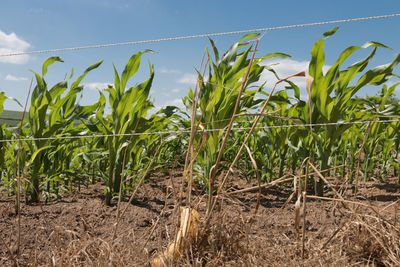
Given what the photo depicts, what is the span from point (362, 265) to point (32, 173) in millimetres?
1784

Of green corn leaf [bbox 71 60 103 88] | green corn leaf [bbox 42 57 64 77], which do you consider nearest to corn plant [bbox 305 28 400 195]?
green corn leaf [bbox 71 60 103 88]

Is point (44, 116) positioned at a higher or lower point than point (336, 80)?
lower

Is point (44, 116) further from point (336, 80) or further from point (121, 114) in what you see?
point (336, 80)

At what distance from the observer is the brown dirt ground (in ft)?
3.56

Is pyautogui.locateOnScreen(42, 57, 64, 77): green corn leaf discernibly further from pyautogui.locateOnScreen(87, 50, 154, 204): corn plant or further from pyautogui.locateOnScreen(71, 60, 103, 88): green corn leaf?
pyautogui.locateOnScreen(87, 50, 154, 204): corn plant

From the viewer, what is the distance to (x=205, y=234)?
1.10 metres

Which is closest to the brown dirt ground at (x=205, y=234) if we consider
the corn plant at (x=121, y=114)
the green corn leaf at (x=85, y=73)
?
the corn plant at (x=121, y=114)

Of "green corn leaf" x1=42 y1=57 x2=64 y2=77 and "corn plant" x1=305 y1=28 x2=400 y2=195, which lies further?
"green corn leaf" x1=42 y1=57 x2=64 y2=77

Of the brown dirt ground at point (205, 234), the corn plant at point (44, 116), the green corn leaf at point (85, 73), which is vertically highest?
A: the green corn leaf at point (85, 73)

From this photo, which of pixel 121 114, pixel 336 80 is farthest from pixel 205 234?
pixel 336 80

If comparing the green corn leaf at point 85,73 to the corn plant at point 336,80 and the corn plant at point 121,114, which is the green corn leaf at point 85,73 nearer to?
the corn plant at point 121,114

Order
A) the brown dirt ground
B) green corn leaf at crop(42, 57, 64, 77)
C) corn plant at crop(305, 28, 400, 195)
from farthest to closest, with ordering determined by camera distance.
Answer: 1. green corn leaf at crop(42, 57, 64, 77)
2. corn plant at crop(305, 28, 400, 195)
3. the brown dirt ground

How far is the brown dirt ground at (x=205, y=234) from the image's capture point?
108 cm

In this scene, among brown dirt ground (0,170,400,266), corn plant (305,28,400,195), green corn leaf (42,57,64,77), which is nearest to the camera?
brown dirt ground (0,170,400,266)
